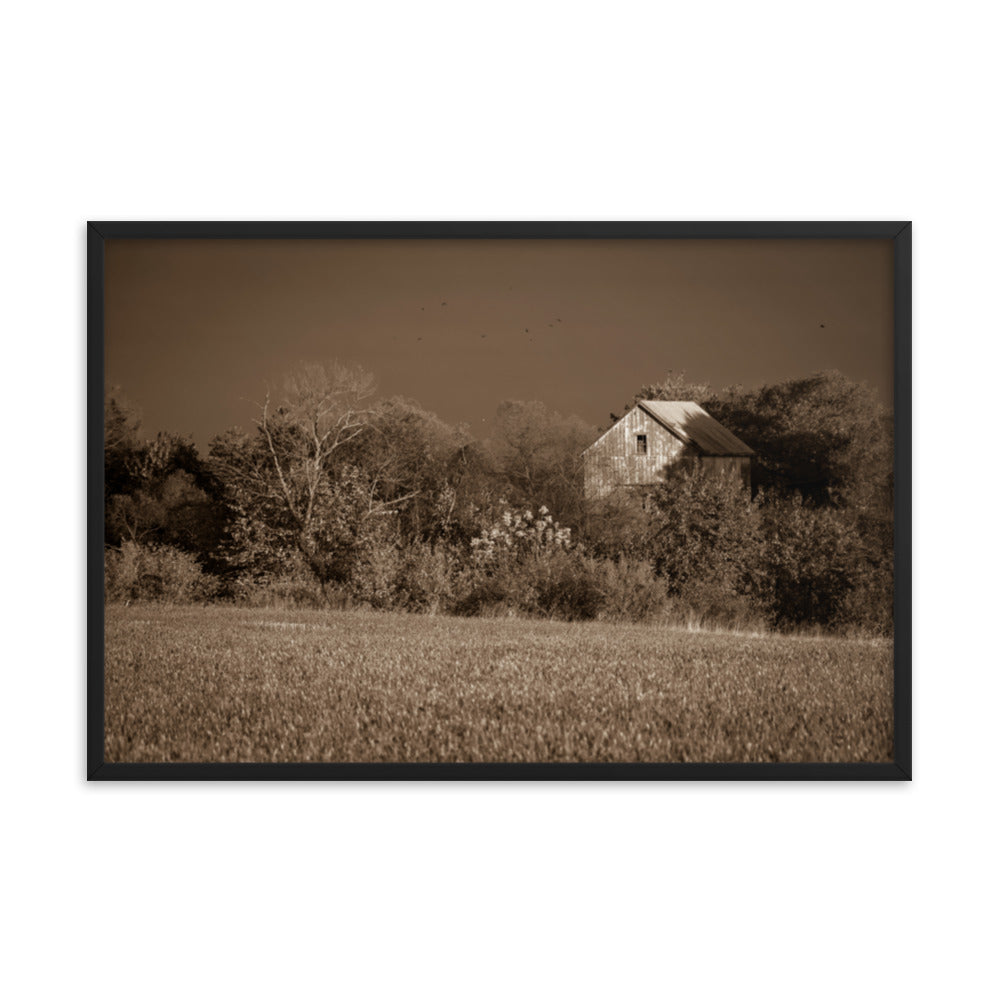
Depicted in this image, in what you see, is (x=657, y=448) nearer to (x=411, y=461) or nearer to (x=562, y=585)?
(x=562, y=585)

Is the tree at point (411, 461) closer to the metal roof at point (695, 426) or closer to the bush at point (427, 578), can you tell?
the bush at point (427, 578)

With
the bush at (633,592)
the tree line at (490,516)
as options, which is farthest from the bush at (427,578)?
the bush at (633,592)

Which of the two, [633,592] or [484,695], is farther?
[633,592]

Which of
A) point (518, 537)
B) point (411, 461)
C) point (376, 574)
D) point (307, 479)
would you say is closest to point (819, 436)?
point (518, 537)

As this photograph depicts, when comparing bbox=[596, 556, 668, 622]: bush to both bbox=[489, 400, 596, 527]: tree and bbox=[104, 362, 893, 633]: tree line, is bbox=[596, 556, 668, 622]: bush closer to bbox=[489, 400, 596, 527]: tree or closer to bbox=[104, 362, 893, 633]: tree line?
bbox=[104, 362, 893, 633]: tree line
